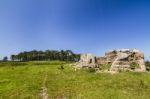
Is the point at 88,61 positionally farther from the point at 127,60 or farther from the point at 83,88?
the point at 83,88

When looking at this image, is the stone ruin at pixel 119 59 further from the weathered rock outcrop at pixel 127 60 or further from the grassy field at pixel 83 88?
the grassy field at pixel 83 88

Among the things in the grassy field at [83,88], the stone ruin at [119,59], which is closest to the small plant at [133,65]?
the stone ruin at [119,59]

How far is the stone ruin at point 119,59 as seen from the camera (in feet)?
229

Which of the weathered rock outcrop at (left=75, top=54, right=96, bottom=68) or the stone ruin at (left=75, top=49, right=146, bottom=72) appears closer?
the stone ruin at (left=75, top=49, right=146, bottom=72)

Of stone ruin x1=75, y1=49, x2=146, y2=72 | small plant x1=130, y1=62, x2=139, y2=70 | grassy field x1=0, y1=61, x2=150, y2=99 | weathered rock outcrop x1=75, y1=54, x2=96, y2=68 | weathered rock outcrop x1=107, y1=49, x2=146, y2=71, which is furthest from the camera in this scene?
weathered rock outcrop x1=75, y1=54, x2=96, y2=68

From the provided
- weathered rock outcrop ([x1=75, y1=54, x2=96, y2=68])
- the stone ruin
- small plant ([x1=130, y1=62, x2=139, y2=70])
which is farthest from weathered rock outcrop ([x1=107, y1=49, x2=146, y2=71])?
weathered rock outcrop ([x1=75, y1=54, x2=96, y2=68])

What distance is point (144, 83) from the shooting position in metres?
50.6

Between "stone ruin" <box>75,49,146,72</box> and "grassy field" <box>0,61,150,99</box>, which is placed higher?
"stone ruin" <box>75,49,146,72</box>

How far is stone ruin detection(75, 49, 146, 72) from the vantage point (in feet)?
229

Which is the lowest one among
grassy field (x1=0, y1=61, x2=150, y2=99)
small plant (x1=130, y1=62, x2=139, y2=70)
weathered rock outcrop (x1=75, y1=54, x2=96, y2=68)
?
grassy field (x1=0, y1=61, x2=150, y2=99)

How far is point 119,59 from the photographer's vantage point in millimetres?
70812

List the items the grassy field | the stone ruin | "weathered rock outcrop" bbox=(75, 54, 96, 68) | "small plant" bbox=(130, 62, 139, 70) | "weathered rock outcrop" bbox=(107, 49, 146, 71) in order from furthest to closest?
1. "weathered rock outcrop" bbox=(75, 54, 96, 68)
2. "small plant" bbox=(130, 62, 139, 70)
3. the stone ruin
4. "weathered rock outcrop" bbox=(107, 49, 146, 71)
5. the grassy field

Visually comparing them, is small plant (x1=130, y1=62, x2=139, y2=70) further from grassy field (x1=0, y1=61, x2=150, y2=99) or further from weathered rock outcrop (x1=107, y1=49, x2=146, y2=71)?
grassy field (x1=0, y1=61, x2=150, y2=99)

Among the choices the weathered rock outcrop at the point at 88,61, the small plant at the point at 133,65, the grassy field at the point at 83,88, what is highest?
the weathered rock outcrop at the point at 88,61
